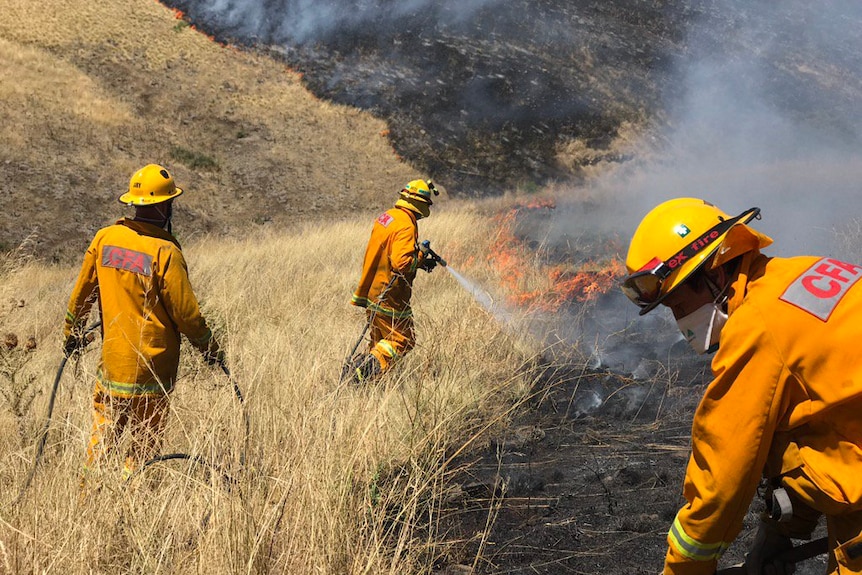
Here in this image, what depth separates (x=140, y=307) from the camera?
362 cm

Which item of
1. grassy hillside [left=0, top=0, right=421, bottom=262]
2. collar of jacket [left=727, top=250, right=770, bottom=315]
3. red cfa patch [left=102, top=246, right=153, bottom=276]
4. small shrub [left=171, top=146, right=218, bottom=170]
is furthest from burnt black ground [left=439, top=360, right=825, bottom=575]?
small shrub [left=171, top=146, right=218, bottom=170]

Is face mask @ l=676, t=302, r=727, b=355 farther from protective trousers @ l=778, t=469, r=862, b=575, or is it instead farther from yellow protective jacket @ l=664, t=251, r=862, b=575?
protective trousers @ l=778, t=469, r=862, b=575

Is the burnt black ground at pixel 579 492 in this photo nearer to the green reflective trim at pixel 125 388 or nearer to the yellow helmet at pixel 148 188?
the green reflective trim at pixel 125 388

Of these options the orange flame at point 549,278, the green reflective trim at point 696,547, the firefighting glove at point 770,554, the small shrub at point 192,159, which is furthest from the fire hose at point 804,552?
the small shrub at point 192,159

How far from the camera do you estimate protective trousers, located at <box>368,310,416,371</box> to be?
17.8 ft

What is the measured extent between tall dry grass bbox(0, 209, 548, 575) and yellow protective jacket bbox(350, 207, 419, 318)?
1.25 feet

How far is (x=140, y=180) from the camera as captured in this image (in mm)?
3715

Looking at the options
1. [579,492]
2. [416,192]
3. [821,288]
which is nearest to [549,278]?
[416,192]

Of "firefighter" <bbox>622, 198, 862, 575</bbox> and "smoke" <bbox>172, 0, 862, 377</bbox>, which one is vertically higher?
"firefighter" <bbox>622, 198, 862, 575</bbox>

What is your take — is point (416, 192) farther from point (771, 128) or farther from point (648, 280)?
point (771, 128)

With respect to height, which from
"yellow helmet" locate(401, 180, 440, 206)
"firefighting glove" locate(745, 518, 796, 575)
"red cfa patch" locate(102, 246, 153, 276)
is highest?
"firefighting glove" locate(745, 518, 796, 575)

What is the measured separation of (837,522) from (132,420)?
3226 mm

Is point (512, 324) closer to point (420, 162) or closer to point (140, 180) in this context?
point (140, 180)

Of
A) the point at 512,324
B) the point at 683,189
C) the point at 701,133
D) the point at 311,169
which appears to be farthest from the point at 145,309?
the point at 701,133
